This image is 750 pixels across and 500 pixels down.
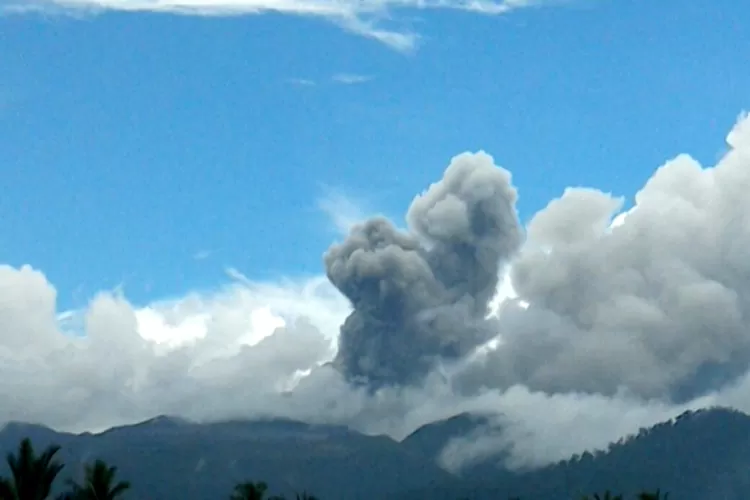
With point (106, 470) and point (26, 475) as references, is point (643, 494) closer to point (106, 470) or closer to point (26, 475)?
point (106, 470)

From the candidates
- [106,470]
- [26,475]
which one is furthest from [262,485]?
[26,475]

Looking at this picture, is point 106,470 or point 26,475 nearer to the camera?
point 26,475

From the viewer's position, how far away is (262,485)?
8000 cm

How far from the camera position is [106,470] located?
60.8 meters

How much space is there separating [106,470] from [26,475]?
19.2 feet

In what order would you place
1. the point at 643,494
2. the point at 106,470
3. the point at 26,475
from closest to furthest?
the point at 26,475 → the point at 106,470 → the point at 643,494

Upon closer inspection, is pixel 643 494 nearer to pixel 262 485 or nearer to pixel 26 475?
pixel 262 485

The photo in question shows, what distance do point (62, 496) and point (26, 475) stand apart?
105 inches

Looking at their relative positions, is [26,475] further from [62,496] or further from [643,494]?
[643,494]

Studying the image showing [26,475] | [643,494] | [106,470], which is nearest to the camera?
[26,475]

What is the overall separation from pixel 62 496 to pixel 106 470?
3.56m

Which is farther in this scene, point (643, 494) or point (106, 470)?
point (643, 494)

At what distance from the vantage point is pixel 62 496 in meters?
57.6

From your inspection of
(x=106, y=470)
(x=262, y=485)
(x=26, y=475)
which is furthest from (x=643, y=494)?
(x=26, y=475)
